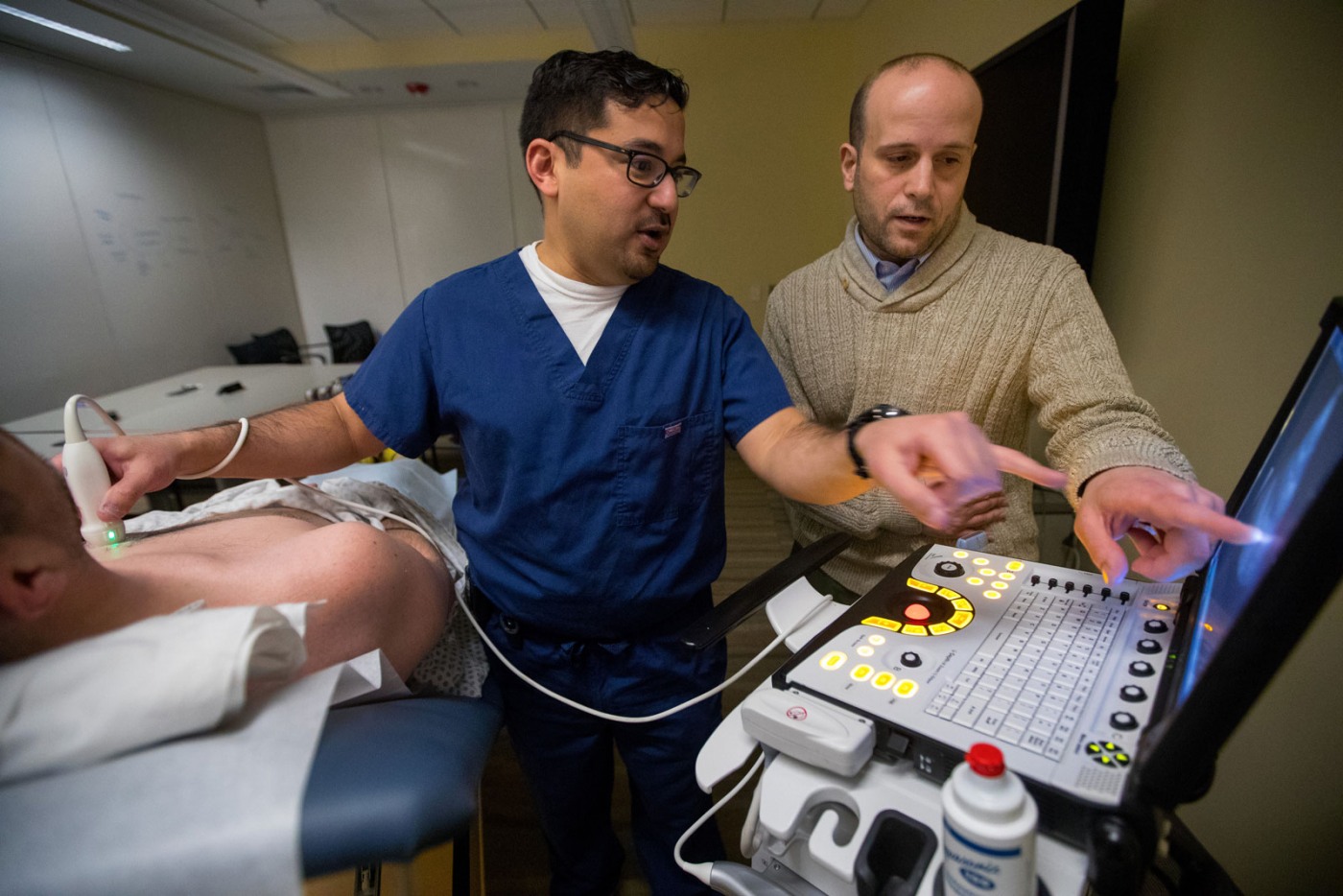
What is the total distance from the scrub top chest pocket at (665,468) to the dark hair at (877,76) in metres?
0.56

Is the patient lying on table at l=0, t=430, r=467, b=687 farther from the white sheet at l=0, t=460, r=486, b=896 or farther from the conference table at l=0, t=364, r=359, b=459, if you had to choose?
the conference table at l=0, t=364, r=359, b=459

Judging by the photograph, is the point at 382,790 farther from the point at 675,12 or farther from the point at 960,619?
the point at 675,12

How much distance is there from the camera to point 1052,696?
1.91 ft

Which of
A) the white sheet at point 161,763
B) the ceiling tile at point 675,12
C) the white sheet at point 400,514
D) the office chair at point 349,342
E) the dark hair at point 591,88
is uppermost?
the ceiling tile at point 675,12

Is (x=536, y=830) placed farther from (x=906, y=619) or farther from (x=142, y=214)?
(x=142, y=214)

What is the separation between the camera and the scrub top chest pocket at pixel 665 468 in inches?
39.6

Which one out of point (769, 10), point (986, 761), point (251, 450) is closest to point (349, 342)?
point (769, 10)

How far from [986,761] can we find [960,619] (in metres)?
0.30

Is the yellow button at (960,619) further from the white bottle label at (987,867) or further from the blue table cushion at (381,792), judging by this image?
the blue table cushion at (381,792)

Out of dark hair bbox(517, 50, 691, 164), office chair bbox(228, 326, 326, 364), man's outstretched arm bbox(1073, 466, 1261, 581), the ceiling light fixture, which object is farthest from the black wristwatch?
office chair bbox(228, 326, 326, 364)

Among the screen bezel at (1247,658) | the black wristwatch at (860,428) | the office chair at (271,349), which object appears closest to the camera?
the screen bezel at (1247,658)

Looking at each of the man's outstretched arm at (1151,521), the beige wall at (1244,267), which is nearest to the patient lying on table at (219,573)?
the man's outstretched arm at (1151,521)

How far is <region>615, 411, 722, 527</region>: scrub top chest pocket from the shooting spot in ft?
3.30

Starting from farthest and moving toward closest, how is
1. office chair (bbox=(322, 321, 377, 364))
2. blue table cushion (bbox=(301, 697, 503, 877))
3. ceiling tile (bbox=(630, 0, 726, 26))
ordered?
office chair (bbox=(322, 321, 377, 364))
ceiling tile (bbox=(630, 0, 726, 26))
blue table cushion (bbox=(301, 697, 503, 877))
